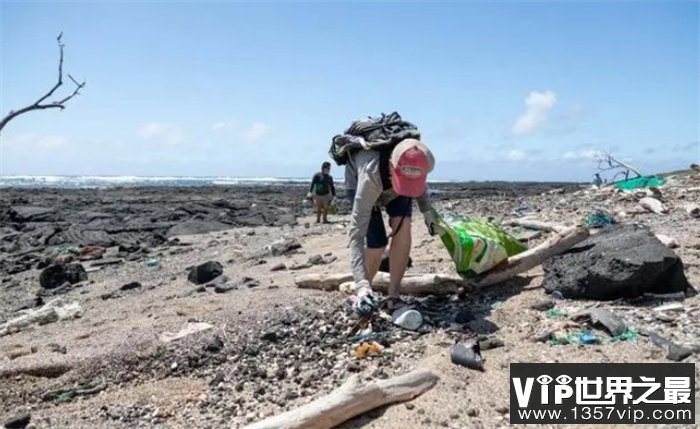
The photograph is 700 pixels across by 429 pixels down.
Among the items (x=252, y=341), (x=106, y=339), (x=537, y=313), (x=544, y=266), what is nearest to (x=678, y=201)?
(x=544, y=266)

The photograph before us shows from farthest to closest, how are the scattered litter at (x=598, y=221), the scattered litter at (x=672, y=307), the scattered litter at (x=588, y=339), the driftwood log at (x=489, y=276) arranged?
the scattered litter at (x=598, y=221)
the driftwood log at (x=489, y=276)
the scattered litter at (x=672, y=307)
the scattered litter at (x=588, y=339)

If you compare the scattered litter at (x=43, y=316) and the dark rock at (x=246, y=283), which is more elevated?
the dark rock at (x=246, y=283)

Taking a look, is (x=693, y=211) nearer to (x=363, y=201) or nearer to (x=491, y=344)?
(x=491, y=344)

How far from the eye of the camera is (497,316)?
432cm

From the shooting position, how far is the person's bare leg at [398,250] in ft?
14.8

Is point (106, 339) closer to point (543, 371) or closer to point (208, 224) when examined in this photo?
point (543, 371)

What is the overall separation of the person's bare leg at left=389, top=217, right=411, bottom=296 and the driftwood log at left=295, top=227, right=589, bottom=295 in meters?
0.44

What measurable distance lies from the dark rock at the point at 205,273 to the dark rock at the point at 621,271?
166 inches

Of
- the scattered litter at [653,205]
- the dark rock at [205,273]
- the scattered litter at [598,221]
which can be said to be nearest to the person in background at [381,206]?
the dark rock at [205,273]

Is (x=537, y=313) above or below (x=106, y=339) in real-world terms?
above

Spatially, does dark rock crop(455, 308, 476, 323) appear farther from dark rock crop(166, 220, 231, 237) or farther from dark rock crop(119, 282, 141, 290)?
dark rock crop(166, 220, 231, 237)

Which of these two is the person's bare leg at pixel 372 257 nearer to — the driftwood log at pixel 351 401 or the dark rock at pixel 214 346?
the dark rock at pixel 214 346

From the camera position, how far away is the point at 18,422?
3.49m

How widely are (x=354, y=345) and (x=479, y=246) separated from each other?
4.80 feet
